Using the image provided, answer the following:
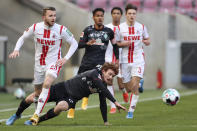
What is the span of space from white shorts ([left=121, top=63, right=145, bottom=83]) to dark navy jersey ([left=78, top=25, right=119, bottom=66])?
614mm

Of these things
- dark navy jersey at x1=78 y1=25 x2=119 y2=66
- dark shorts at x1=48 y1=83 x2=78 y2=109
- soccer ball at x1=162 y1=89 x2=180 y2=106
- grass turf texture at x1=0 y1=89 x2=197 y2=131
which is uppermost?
dark navy jersey at x1=78 y1=25 x2=119 y2=66

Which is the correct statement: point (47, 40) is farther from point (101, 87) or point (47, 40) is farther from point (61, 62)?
point (101, 87)

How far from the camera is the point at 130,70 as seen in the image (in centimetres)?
1255

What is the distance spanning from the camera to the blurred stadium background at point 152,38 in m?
26.0

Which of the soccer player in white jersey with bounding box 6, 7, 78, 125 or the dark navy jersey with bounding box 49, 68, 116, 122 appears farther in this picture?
the soccer player in white jersey with bounding box 6, 7, 78, 125

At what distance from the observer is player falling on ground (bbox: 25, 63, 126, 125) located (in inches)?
361

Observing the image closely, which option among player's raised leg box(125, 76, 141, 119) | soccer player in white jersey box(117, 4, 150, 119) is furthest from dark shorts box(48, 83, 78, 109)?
soccer player in white jersey box(117, 4, 150, 119)

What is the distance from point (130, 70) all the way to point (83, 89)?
311 cm

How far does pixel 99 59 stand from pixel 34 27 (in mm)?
1714

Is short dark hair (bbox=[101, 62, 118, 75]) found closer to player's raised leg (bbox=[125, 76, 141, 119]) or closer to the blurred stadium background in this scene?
player's raised leg (bbox=[125, 76, 141, 119])

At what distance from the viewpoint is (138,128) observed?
9.03 metres

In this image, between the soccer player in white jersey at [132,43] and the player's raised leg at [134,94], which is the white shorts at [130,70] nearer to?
the soccer player in white jersey at [132,43]

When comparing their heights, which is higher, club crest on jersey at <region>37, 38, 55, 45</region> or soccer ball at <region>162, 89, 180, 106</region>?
club crest on jersey at <region>37, 38, 55, 45</region>

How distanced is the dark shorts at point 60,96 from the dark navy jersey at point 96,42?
6.67 ft
